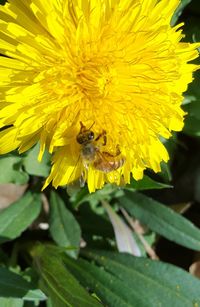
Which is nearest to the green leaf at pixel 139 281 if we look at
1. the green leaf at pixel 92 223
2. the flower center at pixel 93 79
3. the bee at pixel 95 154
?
the green leaf at pixel 92 223

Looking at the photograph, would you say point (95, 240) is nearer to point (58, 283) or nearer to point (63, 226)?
point (63, 226)

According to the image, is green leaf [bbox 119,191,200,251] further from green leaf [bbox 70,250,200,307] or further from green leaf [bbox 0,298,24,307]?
green leaf [bbox 0,298,24,307]

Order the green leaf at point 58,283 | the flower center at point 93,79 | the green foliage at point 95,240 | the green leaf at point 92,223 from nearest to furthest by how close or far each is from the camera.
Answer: the flower center at point 93,79, the green leaf at point 58,283, the green foliage at point 95,240, the green leaf at point 92,223

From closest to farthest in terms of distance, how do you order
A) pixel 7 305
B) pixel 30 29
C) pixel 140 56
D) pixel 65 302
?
pixel 30 29 < pixel 140 56 < pixel 65 302 < pixel 7 305

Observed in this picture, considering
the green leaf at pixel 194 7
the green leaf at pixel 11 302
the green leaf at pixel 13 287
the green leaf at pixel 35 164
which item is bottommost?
the green leaf at pixel 11 302

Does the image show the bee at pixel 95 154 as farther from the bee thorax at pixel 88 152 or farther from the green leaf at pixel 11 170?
the green leaf at pixel 11 170

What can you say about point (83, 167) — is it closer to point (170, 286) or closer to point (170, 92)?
point (170, 92)

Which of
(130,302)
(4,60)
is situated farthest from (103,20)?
(130,302)
